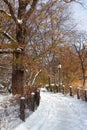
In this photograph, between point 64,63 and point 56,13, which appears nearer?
point 56,13

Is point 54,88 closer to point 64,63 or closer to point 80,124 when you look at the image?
point 64,63

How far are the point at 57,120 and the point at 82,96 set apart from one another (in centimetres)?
1246

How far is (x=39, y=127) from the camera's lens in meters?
12.9

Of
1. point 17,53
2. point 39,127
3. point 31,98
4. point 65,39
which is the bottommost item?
point 39,127

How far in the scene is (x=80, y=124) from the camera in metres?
13.6

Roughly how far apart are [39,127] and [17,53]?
5.22m

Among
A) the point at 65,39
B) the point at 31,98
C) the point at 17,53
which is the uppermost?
the point at 65,39

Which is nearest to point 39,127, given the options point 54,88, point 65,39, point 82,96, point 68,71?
point 65,39

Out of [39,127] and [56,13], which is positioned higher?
[56,13]

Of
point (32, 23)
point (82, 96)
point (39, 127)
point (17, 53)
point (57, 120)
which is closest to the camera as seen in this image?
point (39, 127)

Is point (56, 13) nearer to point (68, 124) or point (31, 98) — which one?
point (31, 98)

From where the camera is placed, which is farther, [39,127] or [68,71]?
[68,71]

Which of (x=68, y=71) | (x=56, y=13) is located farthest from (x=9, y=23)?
(x=68, y=71)

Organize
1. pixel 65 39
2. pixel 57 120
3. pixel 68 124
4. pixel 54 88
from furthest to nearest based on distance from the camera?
pixel 54 88, pixel 65 39, pixel 57 120, pixel 68 124
